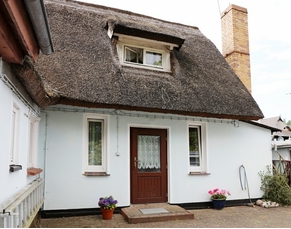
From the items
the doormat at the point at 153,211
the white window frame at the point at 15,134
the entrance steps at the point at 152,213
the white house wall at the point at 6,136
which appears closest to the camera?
the white house wall at the point at 6,136

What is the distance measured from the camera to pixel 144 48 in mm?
7969

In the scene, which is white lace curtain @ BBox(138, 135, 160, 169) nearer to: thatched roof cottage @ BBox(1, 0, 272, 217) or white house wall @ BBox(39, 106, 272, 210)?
thatched roof cottage @ BBox(1, 0, 272, 217)

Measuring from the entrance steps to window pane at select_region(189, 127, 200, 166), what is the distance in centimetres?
169

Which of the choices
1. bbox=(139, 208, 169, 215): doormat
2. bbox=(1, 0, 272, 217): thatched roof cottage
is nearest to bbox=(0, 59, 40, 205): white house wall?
bbox=(1, 0, 272, 217): thatched roof cottage

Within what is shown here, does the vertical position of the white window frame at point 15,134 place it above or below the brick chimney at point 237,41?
below

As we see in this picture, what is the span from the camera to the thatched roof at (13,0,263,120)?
20.4ft

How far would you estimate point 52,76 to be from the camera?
6.11 metres

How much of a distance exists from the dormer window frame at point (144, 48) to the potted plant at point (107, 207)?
12.0ft

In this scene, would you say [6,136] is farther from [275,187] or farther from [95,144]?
[275,187]

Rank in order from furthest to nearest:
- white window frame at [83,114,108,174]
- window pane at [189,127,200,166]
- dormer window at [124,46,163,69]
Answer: window pane at [189,127,200,166] < dormer window at [124,46,163,69] < white window frame at [83,114,108,174]

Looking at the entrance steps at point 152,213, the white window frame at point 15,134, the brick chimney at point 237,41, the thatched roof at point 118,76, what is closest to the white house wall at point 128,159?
the entrance steps at point 152,213

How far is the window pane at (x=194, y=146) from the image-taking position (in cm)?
805

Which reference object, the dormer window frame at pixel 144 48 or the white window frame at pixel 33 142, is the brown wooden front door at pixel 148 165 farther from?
the white window frame at pixel 33 142

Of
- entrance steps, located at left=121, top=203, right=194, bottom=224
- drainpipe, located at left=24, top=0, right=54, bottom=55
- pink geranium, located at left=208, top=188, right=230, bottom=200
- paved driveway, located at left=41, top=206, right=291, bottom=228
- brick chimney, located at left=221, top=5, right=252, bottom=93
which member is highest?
brick chimney, located at left=221, top=5, right=252, bottom=93
